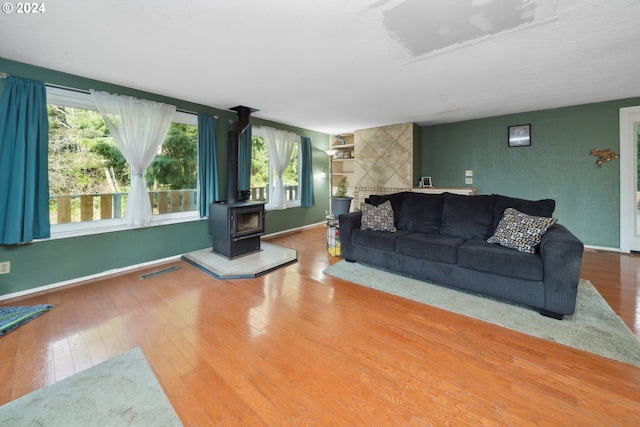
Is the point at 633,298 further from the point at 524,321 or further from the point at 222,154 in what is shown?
the point at 222,154

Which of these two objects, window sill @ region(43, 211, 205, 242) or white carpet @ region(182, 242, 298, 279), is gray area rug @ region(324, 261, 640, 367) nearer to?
white carpet @ region(182, 242, 298, 279)

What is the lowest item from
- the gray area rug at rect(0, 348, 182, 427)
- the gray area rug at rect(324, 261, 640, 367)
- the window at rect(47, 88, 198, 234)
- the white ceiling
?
the gray area rug at rect(0, 348, 182, 427)

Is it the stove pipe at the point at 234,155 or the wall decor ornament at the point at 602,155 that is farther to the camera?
the stove pipe at the point at 234,155

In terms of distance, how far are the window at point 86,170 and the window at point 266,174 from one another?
1.56m

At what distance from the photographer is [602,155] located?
4.04 meters

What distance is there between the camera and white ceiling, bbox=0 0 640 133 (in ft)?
6.02

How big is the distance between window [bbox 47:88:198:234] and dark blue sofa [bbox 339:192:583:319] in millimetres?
2767

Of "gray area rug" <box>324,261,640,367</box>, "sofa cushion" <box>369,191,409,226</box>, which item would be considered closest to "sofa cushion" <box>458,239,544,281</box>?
"gray area rug" <box>324,261,640,367</box>

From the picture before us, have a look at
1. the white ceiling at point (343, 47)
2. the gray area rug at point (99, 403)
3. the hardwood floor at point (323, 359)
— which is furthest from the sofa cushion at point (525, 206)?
the gray area rug at point (99, 403)

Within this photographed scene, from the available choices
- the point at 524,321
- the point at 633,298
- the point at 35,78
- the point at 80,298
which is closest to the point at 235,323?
the point at 80,298

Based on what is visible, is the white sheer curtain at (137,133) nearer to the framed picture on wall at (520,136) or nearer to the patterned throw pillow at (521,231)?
the patterned throw pillow at (521,231)

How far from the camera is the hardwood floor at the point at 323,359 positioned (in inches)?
53.6

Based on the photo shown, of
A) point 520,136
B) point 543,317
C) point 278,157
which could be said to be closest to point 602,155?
point 520,136

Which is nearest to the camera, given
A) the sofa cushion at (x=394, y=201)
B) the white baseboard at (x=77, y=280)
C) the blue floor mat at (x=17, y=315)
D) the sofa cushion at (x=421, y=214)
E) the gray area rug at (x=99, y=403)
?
the gray area rug at (x=99, y=403)
